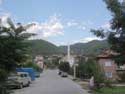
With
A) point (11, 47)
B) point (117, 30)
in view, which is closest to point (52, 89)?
point (117, 30)

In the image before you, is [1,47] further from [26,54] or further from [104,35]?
[104,35]

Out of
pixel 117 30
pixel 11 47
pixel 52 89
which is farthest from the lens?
pixel 52 89

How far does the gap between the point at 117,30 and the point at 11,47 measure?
20.3ft

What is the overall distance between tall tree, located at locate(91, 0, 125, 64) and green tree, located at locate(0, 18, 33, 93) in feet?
16.0

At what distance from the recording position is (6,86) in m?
12.5

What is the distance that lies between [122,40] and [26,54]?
4962 millimetres

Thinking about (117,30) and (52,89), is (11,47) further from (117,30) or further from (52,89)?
(52,89)

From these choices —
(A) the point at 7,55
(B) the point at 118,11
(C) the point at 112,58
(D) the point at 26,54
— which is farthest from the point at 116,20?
(A) the point at 7,55

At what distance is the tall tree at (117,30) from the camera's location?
55.0 ft

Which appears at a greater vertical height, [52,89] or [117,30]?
[117,30]

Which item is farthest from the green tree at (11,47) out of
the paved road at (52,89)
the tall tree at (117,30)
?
the paved road at (52,89)

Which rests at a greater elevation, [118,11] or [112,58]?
[118,11]

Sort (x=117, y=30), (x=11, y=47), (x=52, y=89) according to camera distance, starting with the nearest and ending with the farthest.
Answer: (x=11, y=47), (x=117, y=30), (x=52, y=89)

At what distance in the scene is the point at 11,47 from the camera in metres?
12.5
